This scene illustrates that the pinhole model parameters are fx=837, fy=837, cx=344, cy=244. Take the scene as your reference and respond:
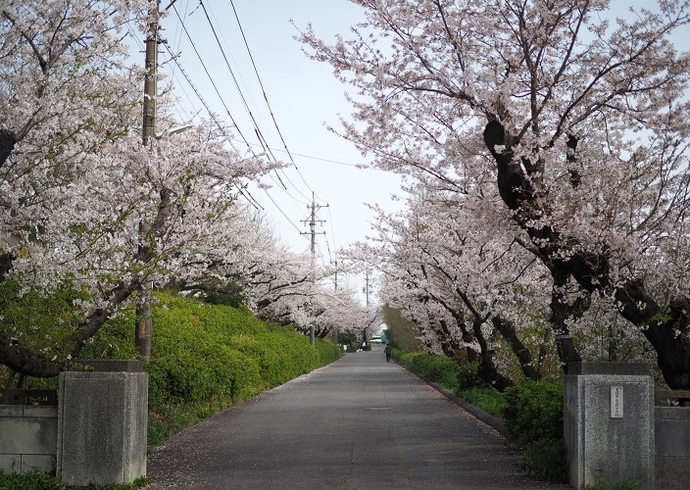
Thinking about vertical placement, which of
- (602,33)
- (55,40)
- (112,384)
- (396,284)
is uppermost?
(602,33)

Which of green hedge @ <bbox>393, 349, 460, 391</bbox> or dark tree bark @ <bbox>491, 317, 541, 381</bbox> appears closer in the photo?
dark tree bark @ <bbox>491, 317, 541, 381</bbox>

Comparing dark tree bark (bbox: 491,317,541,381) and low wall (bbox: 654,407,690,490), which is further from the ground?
dark tree bark (bbox: 491,317,541,381)

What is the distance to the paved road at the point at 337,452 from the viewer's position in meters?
10.1

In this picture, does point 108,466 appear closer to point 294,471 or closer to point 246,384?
point 294,471

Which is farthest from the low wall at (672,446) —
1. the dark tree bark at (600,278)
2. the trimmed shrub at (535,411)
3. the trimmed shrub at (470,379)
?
the trimmed shrub at (470,379)

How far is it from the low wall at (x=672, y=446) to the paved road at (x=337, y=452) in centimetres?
126

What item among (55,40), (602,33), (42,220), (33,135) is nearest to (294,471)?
(42,220)

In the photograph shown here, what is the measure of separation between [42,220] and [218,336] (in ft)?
37.1

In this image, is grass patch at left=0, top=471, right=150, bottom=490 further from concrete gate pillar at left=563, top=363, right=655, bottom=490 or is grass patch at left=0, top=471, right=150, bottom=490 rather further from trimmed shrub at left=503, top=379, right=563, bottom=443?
trimmed shrub at left=503, top=379, right=563, bottom=443

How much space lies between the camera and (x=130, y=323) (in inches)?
614

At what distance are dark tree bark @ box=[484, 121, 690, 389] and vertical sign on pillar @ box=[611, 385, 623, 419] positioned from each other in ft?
4.04

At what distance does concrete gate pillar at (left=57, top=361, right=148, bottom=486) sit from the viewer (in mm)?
8992

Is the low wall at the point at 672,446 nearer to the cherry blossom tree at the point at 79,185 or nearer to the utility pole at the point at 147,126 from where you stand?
the cherry blossom tree at the point at 79,185

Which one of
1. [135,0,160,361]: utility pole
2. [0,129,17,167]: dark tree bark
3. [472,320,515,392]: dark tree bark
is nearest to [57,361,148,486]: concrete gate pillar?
[0,129,17,167]: dark tree bark
